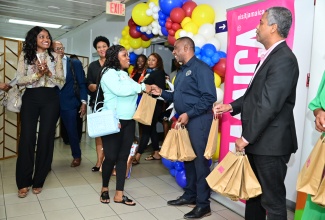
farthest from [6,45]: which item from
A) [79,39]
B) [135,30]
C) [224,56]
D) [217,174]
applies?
[79,39]

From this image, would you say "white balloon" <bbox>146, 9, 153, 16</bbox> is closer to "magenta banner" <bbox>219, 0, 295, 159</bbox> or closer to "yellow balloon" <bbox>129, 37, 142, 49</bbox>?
"yellow balloon" <bbox>129, 37, 142, 49</bbox>

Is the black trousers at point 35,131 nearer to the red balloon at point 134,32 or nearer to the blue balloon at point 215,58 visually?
the blue balloon at point 215,58

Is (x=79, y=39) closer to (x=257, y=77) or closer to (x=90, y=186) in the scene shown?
(x=90, y=186)

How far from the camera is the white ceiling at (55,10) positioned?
6445 mm

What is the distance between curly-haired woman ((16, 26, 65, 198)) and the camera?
9.66 feet

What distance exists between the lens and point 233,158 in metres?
1.86

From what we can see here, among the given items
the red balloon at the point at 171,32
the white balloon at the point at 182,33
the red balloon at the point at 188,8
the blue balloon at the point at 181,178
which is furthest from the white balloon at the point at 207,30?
the blue balloon at the point at 181,178

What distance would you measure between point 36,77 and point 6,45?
2091 millimetres

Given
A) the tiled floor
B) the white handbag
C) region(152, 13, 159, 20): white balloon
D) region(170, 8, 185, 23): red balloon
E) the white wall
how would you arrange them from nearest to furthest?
the white wall, the white handbag, the tiled floor, region(170, 8, 185, 23): red balloon, region(152, 13, 159, 20): white balloon

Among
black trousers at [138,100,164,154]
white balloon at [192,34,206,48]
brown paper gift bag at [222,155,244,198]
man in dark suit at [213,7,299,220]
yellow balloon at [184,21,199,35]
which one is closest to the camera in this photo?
man in dark suit at [213,7,299,220]

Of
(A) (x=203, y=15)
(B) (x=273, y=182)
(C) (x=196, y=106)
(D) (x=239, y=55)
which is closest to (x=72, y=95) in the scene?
(A) (x=203, y=15)

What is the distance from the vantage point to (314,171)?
5.21ft

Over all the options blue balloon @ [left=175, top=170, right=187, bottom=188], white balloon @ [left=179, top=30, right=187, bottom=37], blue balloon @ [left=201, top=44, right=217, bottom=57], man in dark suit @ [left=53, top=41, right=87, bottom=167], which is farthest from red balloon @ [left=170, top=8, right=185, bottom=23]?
blue balloon @ [left=175, top=170, right=187, bottom=188]

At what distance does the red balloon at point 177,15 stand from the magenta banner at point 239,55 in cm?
77
